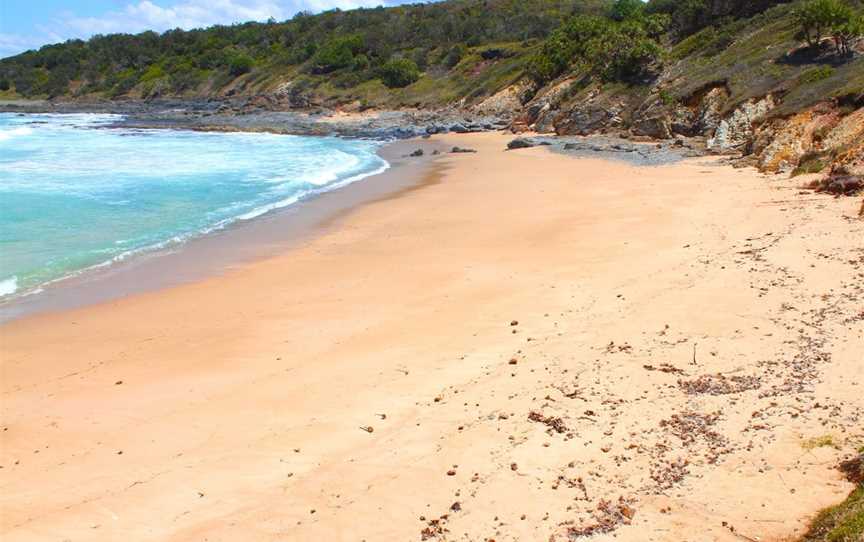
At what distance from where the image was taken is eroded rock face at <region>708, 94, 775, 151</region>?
80.8 feet

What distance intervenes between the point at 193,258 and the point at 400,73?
5415 centimetres

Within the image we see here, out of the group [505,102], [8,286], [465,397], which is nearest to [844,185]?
[465,397]

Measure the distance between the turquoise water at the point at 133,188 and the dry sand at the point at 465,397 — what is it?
466 cm

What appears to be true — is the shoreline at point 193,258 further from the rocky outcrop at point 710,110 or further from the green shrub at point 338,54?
the green shrub at point 338,54

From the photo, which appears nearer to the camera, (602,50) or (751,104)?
(751,104)

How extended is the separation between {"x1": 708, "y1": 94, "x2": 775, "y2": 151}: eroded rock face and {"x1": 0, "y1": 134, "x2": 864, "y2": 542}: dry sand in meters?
12.2

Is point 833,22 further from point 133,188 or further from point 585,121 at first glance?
point 133,188

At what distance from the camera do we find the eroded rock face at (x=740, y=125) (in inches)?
970

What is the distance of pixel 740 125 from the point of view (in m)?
25.5

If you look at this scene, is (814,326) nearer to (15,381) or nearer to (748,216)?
(748,216)

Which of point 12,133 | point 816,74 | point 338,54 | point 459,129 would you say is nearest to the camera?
point 816,74

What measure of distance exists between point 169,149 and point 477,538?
36735mm

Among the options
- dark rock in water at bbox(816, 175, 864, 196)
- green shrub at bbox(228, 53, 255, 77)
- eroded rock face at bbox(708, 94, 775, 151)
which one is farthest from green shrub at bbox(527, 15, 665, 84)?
green shrub at bbox(228, 53, 255, 77)

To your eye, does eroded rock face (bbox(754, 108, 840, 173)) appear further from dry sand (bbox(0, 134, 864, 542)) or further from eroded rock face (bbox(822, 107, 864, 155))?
dry sand (bbox(0, 134, 864, 542))
